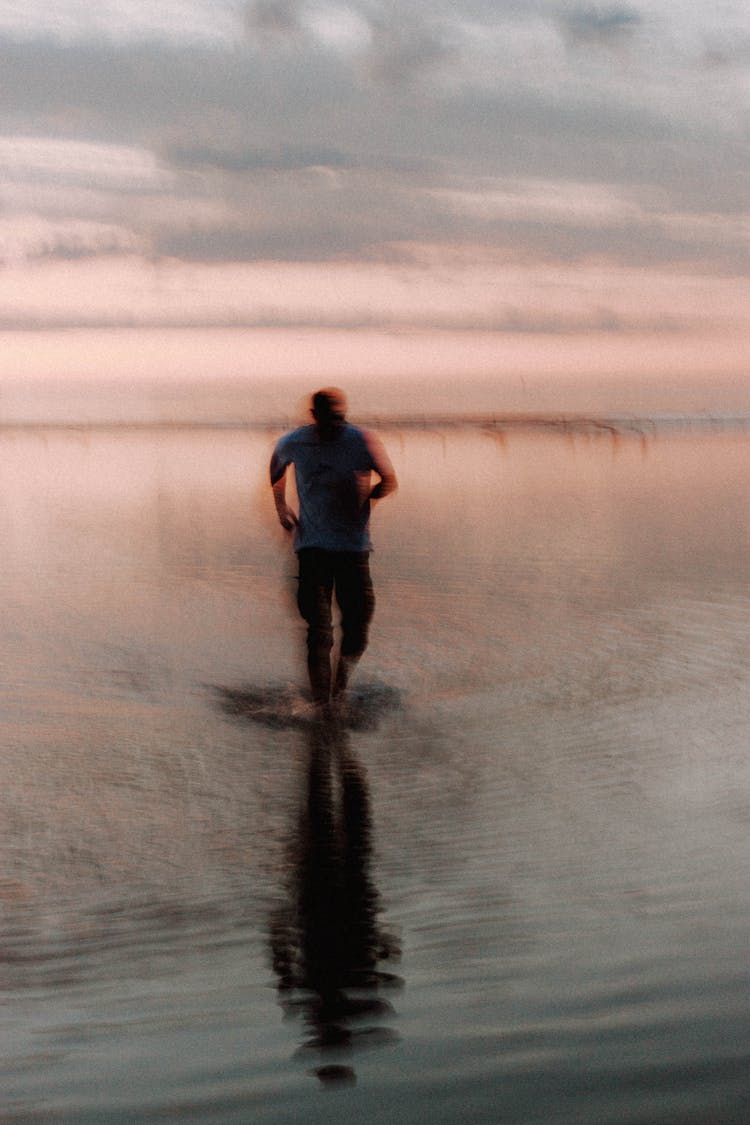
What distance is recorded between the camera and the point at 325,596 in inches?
342

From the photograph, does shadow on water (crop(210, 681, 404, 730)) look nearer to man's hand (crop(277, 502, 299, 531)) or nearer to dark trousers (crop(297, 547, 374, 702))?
dark trousers (crop(297, 547, 374, 702))

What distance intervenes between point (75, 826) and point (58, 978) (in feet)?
5.68

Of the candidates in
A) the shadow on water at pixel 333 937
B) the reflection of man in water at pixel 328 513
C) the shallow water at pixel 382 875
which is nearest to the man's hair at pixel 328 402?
the reflection of man in water at pixel 328 513

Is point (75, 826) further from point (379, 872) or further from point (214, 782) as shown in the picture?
point (379, 872)

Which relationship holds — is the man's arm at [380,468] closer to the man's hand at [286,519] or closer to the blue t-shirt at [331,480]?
the blue t-shirt at [331,480]

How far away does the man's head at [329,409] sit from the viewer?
8.40 m

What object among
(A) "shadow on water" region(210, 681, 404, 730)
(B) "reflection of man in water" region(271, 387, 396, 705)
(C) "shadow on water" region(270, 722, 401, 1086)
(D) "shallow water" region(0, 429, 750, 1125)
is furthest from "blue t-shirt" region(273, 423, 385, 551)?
(C) "shadow on water" region(270, 722, 401, 1086)

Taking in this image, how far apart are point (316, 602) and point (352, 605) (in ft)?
0.77

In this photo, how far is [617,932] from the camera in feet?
15.2

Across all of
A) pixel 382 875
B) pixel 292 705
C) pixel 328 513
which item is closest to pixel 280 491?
pixel 328 513

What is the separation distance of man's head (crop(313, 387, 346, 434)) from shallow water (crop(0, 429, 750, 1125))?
104 centimetres

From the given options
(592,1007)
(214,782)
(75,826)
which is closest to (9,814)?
(75,826)

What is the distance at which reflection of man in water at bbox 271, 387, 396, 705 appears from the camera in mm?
8492

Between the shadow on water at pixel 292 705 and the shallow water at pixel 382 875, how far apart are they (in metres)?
0.04
